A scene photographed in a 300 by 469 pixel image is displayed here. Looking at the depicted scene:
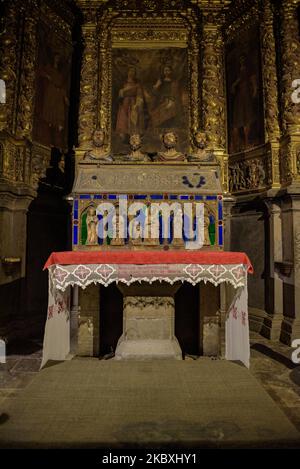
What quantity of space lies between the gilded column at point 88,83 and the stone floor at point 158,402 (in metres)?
4.84

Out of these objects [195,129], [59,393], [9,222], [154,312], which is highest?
[195,129]

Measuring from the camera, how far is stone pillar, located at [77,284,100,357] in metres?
4.54

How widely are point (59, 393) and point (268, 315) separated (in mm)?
4274

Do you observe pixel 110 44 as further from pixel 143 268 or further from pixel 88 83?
pixel 143 268

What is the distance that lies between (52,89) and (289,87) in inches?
196

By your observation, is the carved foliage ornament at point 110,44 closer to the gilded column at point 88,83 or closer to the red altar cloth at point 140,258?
the gilded column at point 88,83

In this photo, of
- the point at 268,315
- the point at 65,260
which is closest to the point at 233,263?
the point at 65,260

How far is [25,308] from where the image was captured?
621 centimetres

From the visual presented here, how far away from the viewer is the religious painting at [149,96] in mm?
7316

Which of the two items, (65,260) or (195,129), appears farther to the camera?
(195,129)

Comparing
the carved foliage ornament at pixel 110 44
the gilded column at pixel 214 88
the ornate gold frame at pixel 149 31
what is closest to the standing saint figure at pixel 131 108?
the carved foliage ornament at pixel 110 44

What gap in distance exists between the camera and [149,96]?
7496mm
